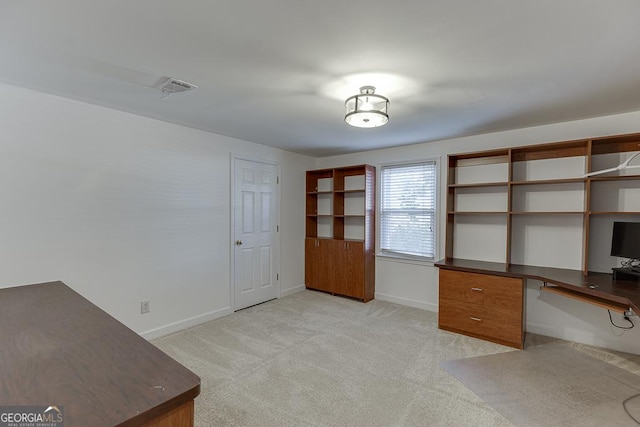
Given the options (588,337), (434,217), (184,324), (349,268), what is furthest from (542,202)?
(184,324)

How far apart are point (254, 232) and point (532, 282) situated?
3.51m

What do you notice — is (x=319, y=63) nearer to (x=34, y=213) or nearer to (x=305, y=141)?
(x=305, y=141)

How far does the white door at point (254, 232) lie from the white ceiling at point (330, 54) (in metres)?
1.38

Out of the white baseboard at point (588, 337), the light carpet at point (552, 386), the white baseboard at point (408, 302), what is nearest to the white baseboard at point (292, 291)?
the white baseboard at point (408, 302)

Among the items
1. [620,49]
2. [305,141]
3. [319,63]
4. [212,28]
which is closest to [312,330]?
[305,141]

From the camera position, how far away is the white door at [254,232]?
404cm

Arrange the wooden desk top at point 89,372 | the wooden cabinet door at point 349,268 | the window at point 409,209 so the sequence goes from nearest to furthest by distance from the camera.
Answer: the wooden desk top at point 89,372, the window at point 409,209, the wooden cabinet door at point 349,268

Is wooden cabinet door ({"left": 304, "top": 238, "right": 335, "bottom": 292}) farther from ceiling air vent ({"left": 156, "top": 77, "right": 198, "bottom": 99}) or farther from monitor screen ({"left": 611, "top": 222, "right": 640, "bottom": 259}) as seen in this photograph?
monitor screen ({"left": 611, "top": 222, "right": 640, "bottom": 259})

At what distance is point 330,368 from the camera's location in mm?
2592

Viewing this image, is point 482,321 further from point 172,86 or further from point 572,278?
point 172,86

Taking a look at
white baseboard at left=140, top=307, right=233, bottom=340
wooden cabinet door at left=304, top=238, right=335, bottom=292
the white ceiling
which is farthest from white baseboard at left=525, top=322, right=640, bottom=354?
white baseboard at left=140, top=307, right=233, bottom=340

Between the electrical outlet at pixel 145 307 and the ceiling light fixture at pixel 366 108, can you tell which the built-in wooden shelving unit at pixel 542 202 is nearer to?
the ceiling light fixture at pixel 366 108

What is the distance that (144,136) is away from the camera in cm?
309

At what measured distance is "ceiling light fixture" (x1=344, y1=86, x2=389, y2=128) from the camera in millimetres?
2293
